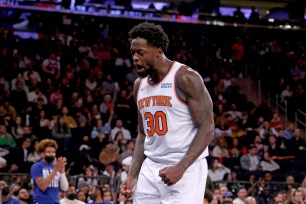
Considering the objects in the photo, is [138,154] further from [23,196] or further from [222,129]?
[222,129]

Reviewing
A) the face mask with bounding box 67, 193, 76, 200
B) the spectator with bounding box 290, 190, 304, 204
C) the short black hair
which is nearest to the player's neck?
the short black hair

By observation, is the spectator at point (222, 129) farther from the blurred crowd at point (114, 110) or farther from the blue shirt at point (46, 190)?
the blue shirt at point (46, 190)

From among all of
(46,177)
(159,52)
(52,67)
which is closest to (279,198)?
(46,177)

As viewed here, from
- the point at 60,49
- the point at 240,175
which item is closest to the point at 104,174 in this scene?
the point at 240,175

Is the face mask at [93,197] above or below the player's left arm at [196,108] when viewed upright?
below

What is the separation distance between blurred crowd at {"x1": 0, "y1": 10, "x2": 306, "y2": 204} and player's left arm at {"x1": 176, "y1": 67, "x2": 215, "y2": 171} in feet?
21.5

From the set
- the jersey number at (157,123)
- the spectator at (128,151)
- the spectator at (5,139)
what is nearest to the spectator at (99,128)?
the spectator at (128,151)

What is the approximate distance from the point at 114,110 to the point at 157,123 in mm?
12793

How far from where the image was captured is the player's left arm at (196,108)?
15.7ft

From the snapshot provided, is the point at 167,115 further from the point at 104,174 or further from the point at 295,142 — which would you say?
the point at 295,142

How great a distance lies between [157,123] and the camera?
16.3 ft

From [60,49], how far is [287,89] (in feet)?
23.5

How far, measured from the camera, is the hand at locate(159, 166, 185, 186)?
467cm

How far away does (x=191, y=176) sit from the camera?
192 inches
